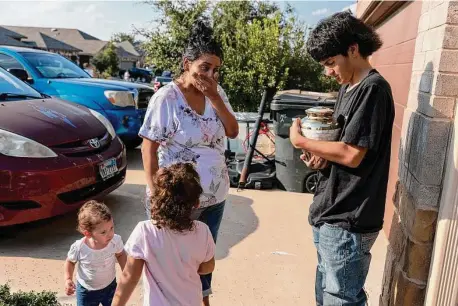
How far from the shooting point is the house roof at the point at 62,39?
43.0m

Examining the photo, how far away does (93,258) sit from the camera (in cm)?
225

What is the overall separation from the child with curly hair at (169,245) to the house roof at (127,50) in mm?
57614

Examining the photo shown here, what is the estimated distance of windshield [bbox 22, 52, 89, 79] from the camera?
21.3ft

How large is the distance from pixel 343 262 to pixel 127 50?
63.3 m

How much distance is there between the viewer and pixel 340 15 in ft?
6.07

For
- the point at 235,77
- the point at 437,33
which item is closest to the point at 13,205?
the point at 437,33

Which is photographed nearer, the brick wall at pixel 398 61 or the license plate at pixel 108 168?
the brick wall at pixel 398 61

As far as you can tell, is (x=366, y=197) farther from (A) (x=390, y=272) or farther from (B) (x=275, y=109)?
(B) (x=275, y=109)

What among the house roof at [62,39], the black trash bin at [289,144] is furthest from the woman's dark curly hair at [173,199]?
the house roof at [62,39]

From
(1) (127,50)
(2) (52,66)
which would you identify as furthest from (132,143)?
(1) (127,50)

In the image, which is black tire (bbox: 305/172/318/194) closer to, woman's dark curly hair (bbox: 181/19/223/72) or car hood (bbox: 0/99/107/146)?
car hood (bbox: 0/99/107/146)

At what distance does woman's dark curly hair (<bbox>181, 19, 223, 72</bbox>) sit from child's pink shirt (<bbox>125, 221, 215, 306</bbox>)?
891 millimetres

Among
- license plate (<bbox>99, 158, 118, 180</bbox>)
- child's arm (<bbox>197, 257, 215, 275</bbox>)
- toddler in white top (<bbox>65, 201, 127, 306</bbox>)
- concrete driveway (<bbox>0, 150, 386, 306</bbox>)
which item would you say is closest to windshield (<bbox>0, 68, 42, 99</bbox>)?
license plate (<bbox>99, 158, 118, 180</bbox>)

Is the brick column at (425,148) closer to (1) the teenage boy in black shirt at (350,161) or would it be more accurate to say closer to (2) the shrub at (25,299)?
(1) the teenage boy in black shirt at (350,161)
